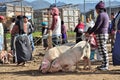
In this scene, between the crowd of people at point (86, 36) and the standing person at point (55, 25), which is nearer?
the crowd of people at point (86, 36)

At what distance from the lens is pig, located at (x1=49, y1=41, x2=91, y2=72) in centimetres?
991

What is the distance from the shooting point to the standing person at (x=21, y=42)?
11930mm

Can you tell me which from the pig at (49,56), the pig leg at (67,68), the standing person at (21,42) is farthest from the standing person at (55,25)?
the pig leg at (67,68)

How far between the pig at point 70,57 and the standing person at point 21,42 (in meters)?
2.23

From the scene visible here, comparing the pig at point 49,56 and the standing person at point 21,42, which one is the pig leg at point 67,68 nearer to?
the pig at point 49,56

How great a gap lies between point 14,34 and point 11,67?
108 centimetres

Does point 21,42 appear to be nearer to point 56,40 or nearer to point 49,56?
point 56,40

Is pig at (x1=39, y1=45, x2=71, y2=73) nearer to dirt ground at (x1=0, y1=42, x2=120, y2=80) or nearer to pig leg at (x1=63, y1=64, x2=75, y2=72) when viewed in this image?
dirt ground at (x1=0, y1=42, x2=120, y2=80)

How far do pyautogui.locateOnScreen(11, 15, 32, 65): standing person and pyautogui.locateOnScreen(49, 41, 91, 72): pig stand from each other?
2.23 m

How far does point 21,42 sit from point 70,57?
8.27ft

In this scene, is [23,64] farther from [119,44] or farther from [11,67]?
[119,44]

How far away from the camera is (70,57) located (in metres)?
9.91

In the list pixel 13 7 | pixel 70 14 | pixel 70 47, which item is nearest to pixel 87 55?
pixel 70 47

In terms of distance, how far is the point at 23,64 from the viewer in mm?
12164
